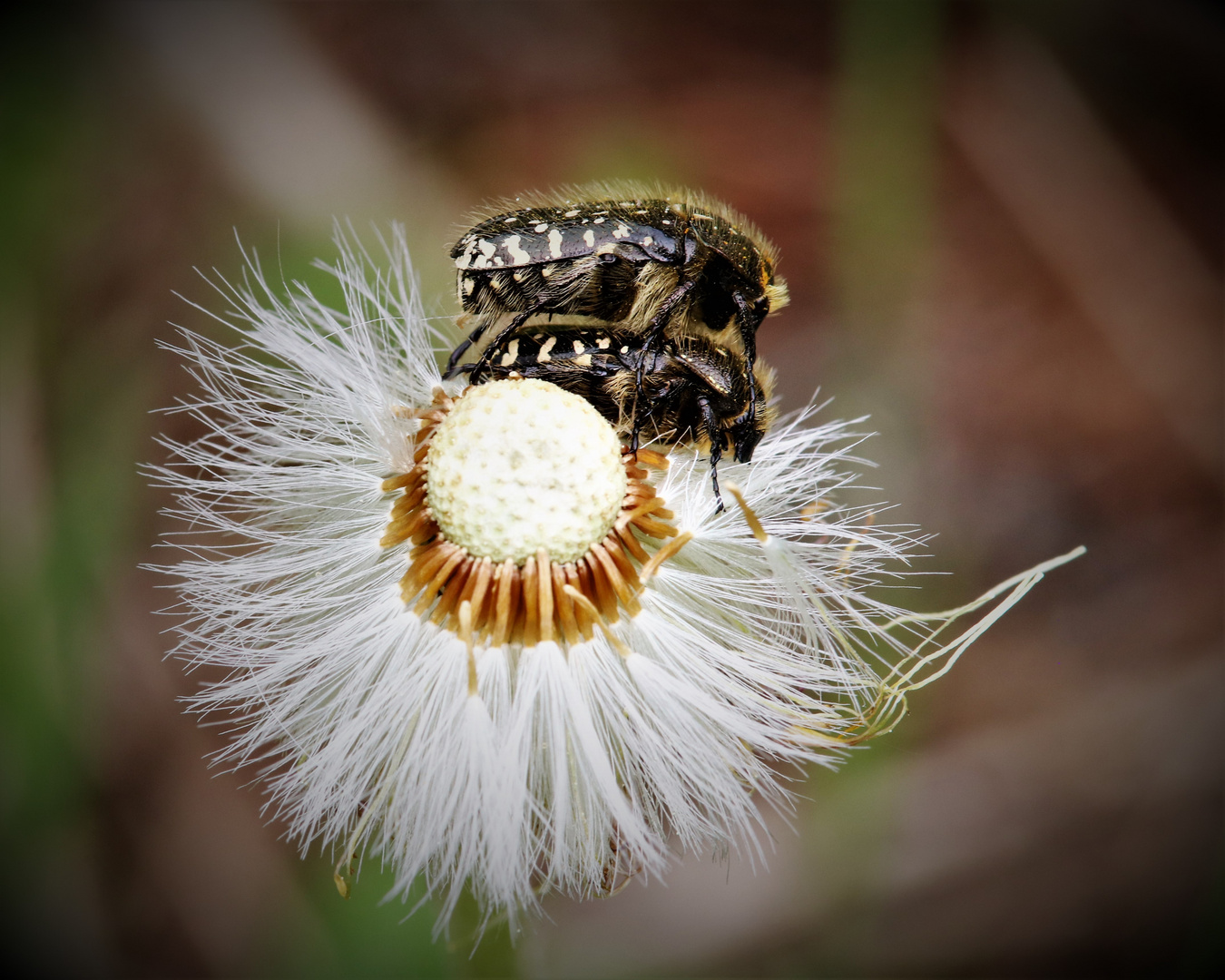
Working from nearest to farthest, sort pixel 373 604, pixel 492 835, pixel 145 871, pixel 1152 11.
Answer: pixel 492 835 → pixel 373 604 → pixel 145 871 → pixel 1152 11

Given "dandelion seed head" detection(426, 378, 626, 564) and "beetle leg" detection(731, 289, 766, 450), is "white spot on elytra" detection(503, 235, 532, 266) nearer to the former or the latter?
"dandelion seed head" detection(426, 378, 626, 564)

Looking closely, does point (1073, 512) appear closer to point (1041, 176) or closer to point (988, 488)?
point (988, 488)

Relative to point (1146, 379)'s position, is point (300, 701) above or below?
below

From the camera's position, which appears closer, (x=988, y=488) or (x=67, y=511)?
(x=67, y=511)

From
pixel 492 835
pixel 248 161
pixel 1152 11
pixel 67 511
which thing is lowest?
pixel 492 835

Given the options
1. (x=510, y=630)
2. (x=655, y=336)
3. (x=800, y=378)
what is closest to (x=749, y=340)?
(x=655, y=336)

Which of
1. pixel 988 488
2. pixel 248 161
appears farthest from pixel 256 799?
pixel 988 488

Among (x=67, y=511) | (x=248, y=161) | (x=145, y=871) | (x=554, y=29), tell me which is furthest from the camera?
(x=554, y=29)
